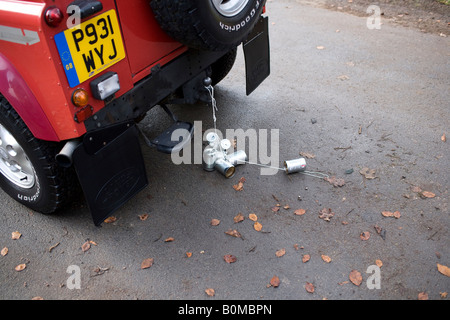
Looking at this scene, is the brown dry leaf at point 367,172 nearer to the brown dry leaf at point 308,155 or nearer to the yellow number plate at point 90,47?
the brown dry leaf at point 308,155

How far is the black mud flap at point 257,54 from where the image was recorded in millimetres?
3871

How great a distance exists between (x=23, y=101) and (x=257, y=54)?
7.27 feet

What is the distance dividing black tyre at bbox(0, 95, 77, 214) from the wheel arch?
14 centimetres

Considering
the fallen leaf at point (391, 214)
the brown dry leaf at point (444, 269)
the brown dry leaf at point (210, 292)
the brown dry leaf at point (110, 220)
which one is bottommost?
the brown dry leaf at point (444, 269)

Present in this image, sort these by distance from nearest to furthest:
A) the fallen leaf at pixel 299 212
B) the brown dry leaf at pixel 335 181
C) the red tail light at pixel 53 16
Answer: the red tail light at pixel 53 16
the fallen leaf at pixel 299 212
the brown dry leaf at pixel 335 181

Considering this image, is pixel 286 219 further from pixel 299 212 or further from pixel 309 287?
pixel 309 287

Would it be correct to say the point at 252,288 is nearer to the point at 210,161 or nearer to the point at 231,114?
the point at 210,161

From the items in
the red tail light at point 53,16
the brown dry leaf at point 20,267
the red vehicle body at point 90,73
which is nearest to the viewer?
the red tail light at point 53,16

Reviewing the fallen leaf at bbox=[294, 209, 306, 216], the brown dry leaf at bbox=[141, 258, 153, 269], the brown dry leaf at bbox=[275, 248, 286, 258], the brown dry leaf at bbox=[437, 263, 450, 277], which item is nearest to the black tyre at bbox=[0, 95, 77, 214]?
the brown dry leaf at bbox=[141, 258, 153, 269]

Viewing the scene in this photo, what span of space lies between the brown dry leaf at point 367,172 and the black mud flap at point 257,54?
4.41 feet

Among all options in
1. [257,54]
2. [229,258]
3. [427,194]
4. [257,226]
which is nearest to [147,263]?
[229,258]

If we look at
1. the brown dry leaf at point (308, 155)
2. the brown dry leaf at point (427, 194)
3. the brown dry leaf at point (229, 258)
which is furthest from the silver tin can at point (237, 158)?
the brown dry leaf at point (427, 194)

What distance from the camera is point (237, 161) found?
12.5 feet

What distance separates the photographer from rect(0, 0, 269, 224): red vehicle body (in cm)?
239
